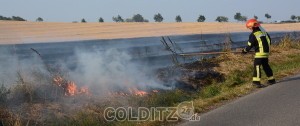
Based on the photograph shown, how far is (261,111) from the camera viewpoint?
7691mm

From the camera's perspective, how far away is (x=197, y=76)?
13.1 meters

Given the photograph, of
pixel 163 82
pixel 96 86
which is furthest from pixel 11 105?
pixel 163 82

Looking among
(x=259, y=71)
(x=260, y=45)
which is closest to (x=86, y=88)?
(x=259, y=71)

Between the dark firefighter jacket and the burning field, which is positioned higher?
the dark firefighter jacket

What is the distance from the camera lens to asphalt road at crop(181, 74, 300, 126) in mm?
6984

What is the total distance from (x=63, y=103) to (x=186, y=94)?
10.6ft

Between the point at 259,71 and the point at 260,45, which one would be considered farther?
the point at 260,45

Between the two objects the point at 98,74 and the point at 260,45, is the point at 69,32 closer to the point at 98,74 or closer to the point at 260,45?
the point at 98,74

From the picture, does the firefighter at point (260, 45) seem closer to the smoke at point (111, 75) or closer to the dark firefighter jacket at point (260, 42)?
the dark firefighter jacket at point (260, 42)

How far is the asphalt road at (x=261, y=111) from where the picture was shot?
6984 mm

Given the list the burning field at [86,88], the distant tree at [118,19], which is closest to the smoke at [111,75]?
the burning field at [86,88]

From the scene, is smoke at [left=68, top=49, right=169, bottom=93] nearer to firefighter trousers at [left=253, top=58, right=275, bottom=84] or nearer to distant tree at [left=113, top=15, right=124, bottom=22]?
firefighter trousers at [left=253, top=58, right=275, bottom=84]

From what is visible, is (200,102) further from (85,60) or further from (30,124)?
(85,60)

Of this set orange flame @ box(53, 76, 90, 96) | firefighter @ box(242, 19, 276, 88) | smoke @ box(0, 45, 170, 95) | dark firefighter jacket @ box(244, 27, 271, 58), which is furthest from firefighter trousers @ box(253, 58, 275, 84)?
orange flame @ box(53, 76, 90, 96)
